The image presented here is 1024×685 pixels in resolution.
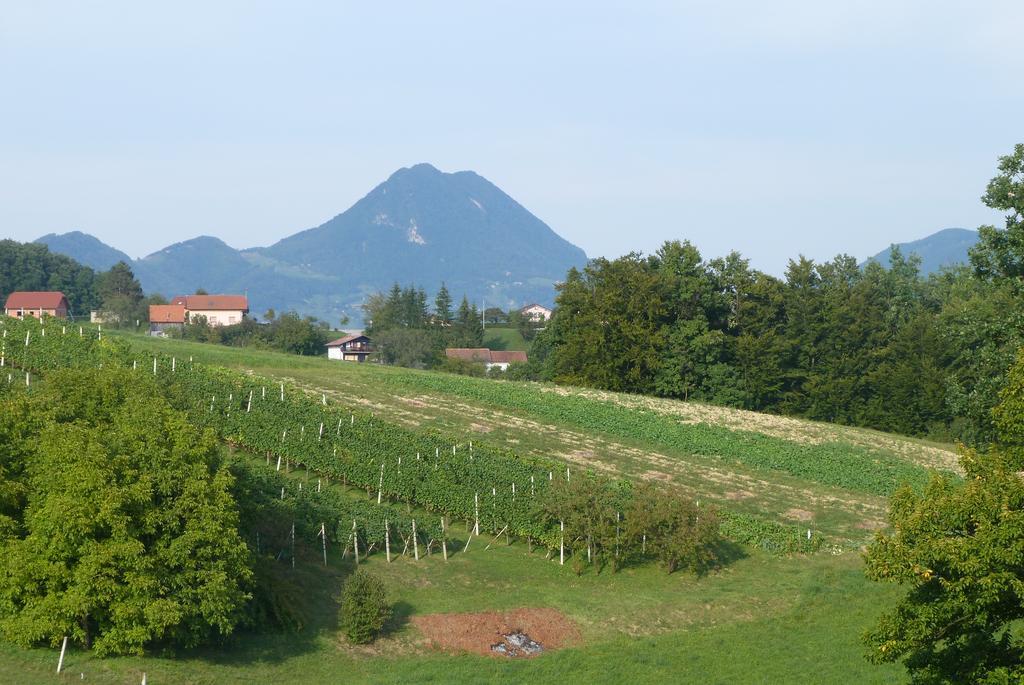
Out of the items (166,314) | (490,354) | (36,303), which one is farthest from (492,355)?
(36,303)

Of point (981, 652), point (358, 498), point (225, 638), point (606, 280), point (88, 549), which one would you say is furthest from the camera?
point (606, 280)

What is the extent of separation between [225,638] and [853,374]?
243ft

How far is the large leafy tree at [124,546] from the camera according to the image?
2878cm

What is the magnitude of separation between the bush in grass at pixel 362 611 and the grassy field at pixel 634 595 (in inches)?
21.9

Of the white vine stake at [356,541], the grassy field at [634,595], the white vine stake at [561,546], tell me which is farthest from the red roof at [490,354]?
the white vine stake at [356,541]

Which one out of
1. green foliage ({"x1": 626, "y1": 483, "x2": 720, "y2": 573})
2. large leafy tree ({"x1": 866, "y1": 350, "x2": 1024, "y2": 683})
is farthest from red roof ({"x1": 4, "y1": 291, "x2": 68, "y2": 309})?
large leafy tree ({"x1": 866, "y1": 350, "x2": 1024, "y2": 683})

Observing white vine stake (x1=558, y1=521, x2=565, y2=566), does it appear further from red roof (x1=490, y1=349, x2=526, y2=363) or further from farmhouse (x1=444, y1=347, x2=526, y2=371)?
red roof (x1=490, y1=349, x2=526, y2=363)

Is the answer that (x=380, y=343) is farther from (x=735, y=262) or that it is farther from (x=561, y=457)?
(x=561, y=457)

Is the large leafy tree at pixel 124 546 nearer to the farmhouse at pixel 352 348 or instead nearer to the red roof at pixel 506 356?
the red roof at pixel 506 356

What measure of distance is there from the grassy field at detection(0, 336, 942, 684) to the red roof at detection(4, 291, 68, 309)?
107093 millimetres

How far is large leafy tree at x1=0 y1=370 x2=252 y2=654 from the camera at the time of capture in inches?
1133

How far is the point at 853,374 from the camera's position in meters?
94.4

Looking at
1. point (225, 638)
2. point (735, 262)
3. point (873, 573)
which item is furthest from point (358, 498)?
point (735, 262)

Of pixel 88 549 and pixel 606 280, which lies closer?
pixel 88 549
